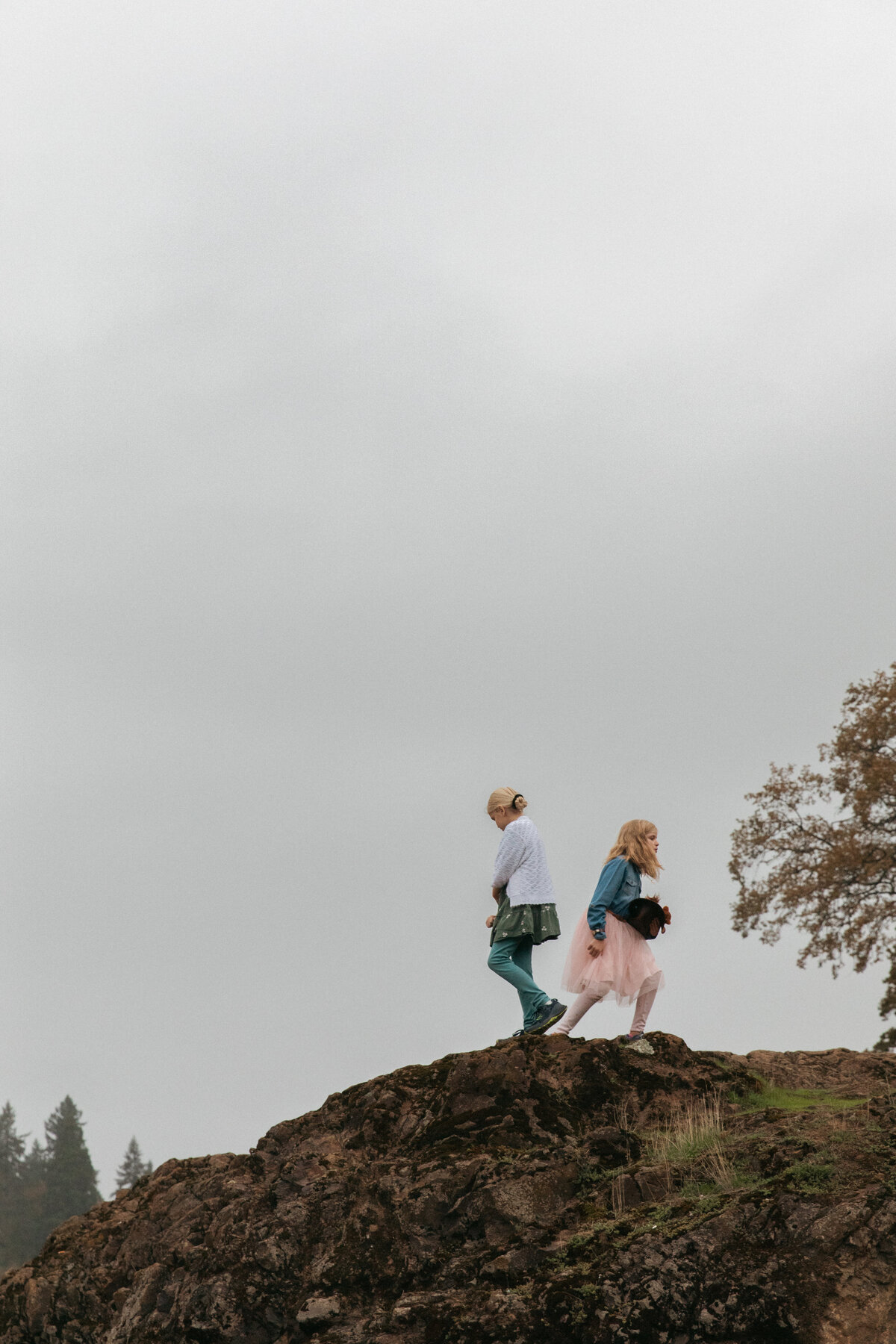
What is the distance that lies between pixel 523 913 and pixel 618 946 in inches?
42.3

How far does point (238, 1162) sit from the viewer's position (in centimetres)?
1191

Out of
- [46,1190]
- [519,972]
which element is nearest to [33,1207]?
[46,1190]

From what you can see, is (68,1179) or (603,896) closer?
(603,896)

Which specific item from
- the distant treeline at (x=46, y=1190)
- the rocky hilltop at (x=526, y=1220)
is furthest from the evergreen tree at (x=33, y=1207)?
the rocky hilltop at (x=526, y=1220)

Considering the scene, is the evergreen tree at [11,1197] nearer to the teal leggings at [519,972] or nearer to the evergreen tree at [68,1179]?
the evergreen tree at [68,1179]

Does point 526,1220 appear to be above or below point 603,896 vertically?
below

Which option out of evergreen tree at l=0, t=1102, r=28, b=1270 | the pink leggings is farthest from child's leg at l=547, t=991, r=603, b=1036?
evergreen tree at l=0, t=1102, r=28, b=1270

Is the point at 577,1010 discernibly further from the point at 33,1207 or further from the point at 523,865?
the point at 33,1207

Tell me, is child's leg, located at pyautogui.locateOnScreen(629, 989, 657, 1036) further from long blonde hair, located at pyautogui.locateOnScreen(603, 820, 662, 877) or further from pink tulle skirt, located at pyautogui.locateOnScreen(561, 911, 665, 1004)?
long blonde hair, located at pyautogui.locateOnScreen(603, 820, 662, 877)

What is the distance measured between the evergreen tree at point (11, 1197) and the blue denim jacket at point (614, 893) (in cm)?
7074

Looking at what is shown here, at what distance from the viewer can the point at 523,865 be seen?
41.3ft

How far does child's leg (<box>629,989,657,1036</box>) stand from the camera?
11.9m

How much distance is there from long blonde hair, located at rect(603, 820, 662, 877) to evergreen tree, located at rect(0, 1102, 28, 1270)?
233ft

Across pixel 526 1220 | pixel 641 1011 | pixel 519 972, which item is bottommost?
pixel 526 1220
